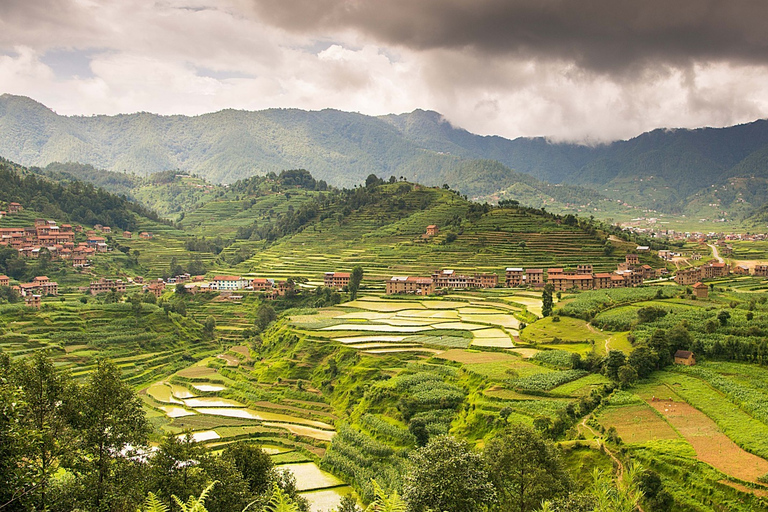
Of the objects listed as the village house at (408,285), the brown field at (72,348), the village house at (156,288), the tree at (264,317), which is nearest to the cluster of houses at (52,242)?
the village house at (156,288)

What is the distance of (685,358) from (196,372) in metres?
34.8

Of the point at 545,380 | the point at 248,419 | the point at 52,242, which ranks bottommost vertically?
the point at 248,419

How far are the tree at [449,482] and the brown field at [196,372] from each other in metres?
30.7

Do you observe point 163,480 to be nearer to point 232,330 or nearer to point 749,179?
point 232,330

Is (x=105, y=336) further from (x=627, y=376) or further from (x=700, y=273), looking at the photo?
(x=700, y=273)

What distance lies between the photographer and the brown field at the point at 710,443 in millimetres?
18203

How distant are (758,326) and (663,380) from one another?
20.9 feet

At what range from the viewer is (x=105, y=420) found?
16531 millimetres

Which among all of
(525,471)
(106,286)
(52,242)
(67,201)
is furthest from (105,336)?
(67,201)

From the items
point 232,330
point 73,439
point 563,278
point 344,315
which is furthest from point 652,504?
point 232,330

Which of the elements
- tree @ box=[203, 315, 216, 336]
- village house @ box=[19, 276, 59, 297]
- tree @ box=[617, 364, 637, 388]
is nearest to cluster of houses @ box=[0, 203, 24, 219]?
village house @ box=[19, 276, 59, 297]

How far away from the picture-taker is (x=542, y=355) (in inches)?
1273

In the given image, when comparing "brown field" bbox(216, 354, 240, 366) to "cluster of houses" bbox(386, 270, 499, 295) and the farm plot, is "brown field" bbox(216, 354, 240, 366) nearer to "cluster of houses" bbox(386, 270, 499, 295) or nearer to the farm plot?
the farm plot

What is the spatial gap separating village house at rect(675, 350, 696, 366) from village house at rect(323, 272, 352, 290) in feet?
124
